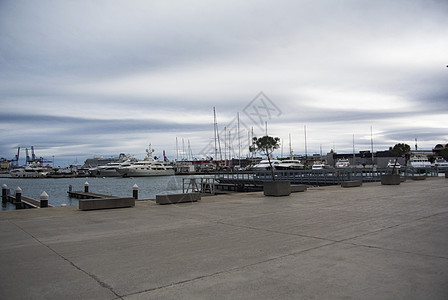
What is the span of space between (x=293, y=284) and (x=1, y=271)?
4.49m

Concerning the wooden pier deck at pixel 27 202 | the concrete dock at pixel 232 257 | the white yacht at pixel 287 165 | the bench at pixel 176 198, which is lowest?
the wooden pier deck at pixel 27 202

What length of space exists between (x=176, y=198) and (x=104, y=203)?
3.10 meters

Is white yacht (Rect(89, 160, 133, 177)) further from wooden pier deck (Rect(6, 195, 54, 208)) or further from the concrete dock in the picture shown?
the concrete dock

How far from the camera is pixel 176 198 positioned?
52.0 ft

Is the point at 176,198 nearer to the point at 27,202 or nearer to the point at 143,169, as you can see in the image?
the point at 27,202

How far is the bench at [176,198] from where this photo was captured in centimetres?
1532

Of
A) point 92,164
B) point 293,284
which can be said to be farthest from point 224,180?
point 92,164

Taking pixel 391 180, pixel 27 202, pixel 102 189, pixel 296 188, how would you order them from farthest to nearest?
pixel 102 189, pixel 27 202, pixel 391 180, pixel 296 188

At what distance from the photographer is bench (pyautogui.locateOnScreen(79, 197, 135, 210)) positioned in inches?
544

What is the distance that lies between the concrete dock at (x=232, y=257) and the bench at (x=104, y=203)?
279cm

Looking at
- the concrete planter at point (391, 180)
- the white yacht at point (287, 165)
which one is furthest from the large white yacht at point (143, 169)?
the concrete planter at point (391, 180)

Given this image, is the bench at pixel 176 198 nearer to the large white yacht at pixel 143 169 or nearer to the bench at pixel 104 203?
the bench at pixel 104 203

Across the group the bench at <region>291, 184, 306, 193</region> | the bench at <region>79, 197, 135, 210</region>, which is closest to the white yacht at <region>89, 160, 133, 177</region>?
the bench at <region>291, 184, 306, 193</region>

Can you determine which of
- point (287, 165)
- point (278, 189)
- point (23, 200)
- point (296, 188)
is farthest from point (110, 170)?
point (278, 189)
